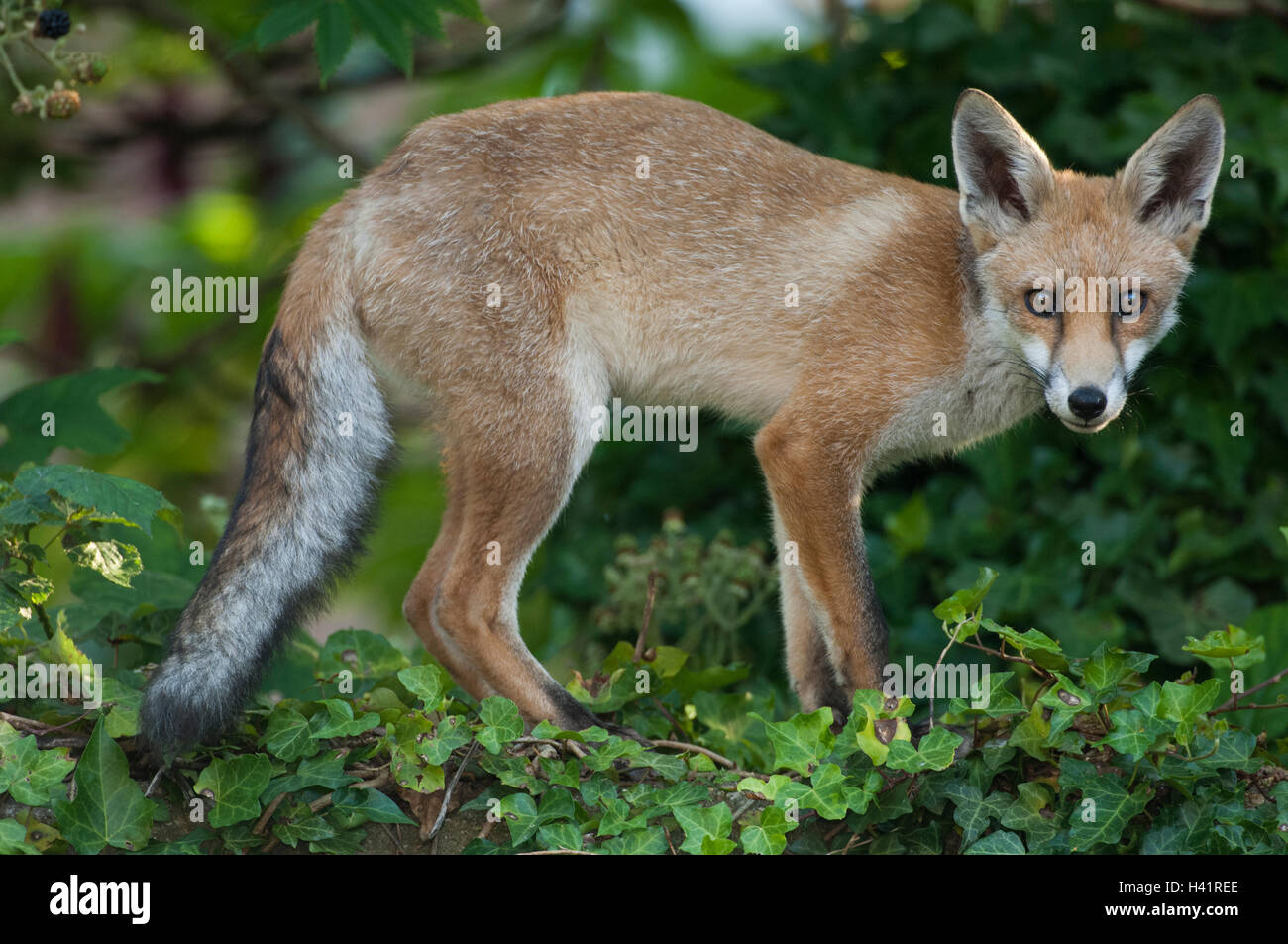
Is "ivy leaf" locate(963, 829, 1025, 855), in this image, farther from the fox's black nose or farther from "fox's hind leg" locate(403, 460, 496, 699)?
"fox's hind leg" locate(403, 460, 496, 699)

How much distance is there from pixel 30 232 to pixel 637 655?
13.6ft

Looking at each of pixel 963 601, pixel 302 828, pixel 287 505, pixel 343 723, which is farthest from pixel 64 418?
pixel 963 601

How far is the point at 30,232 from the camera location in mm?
6562

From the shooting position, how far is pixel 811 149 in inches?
255

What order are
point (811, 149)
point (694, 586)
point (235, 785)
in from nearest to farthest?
point (235, 785) < point (694, 586) < point (811, 149)

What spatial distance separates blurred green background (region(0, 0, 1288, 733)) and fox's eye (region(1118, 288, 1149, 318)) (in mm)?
1851

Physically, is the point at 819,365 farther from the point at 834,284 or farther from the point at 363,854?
the point at 363,854

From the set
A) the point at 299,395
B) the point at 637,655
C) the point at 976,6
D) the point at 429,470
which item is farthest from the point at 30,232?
the point at 976,6

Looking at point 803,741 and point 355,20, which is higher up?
point 355,20

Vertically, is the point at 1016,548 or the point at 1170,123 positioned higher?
the point at 1170,123

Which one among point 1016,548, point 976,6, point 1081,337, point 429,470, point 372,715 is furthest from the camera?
point 429,470

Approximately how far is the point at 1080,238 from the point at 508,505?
2128mm

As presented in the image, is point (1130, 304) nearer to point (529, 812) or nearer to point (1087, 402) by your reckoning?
point (1087, 402)

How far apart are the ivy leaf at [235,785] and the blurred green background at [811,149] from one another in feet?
6.74
